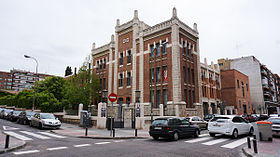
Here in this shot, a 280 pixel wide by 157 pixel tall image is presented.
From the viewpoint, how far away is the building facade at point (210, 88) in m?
35.9

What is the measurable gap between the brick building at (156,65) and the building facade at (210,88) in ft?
29.1

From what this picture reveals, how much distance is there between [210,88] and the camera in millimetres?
39562

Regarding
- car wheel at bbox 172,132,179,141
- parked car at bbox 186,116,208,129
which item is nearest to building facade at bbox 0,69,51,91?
parked car at bbox 186,116,208,129

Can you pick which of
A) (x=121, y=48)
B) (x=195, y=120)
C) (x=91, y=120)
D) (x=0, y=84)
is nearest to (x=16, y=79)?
(x=0, y=84)

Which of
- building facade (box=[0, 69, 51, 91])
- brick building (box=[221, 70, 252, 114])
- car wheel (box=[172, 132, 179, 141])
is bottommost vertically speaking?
car wheel (box=[172, 132, 179, 141])

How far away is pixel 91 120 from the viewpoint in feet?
66.8

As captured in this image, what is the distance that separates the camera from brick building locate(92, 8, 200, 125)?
24516 millimetres

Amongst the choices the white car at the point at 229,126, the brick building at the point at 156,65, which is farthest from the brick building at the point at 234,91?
the white car at the point at 229,126

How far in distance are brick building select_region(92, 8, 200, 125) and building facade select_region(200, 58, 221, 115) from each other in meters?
8.87

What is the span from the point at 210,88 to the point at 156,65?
18.3 metres

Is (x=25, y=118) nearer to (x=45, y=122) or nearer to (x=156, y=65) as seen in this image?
(x=45, y=122)

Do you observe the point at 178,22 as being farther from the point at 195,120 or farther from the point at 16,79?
the point at 16,79

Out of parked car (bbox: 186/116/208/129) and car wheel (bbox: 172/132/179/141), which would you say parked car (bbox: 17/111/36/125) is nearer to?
car wheel (bbox: 172/132/179/141)

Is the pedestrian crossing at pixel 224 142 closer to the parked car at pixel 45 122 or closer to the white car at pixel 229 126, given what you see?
the white car at pixel 229 126
